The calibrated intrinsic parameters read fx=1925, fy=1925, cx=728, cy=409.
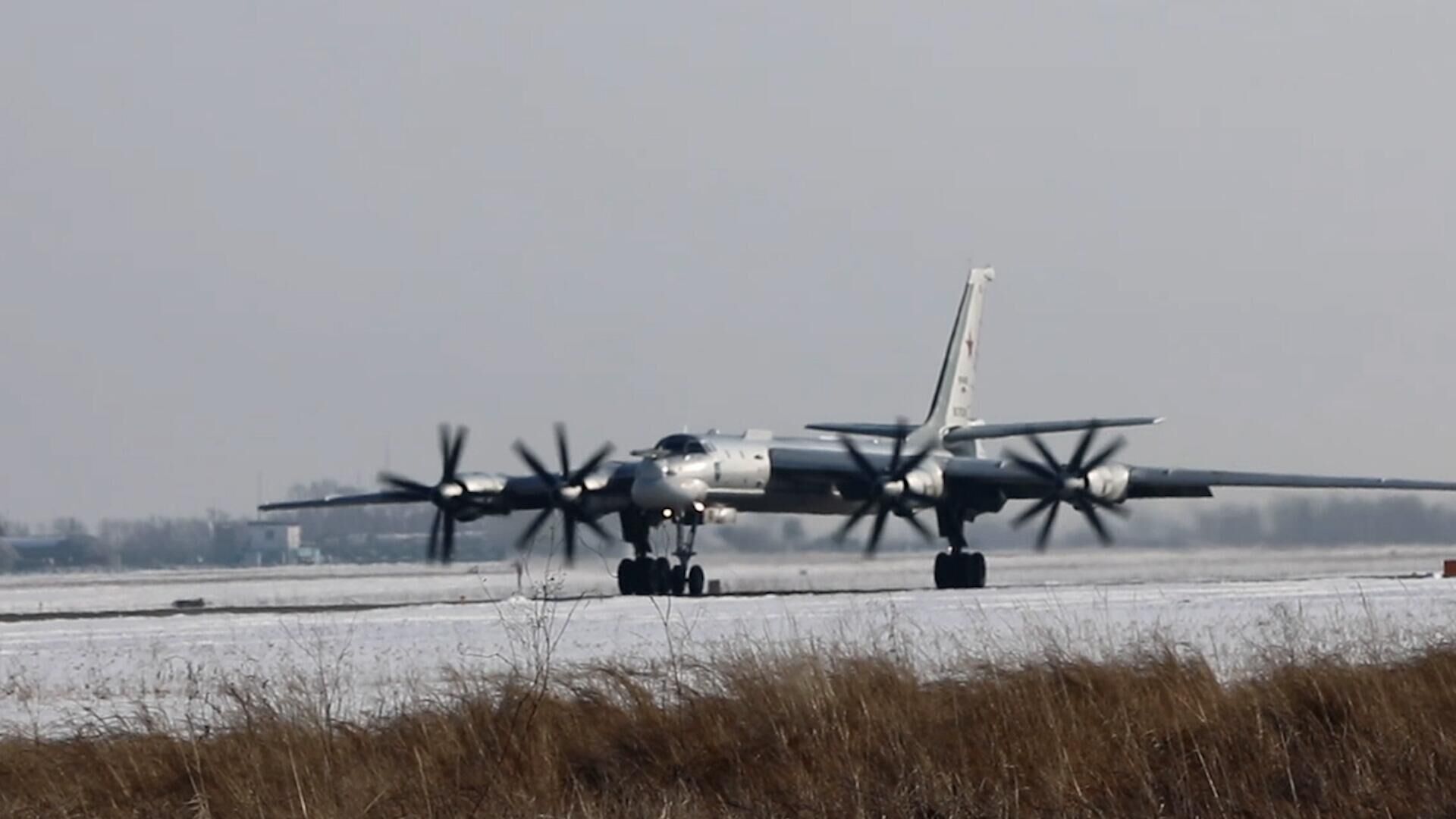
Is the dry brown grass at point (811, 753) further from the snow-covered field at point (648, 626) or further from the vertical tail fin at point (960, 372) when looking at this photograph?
the vertical tail fin at point (960, 372)

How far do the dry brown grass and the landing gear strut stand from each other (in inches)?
894

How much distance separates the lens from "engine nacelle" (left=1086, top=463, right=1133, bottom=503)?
106 ft

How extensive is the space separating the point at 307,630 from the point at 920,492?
45.9 feet

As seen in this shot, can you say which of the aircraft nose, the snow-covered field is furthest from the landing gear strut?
the aircraft nose

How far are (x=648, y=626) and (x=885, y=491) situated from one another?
12.4 m

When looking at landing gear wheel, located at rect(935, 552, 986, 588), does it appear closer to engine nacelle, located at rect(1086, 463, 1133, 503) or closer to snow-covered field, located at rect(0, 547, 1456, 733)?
snow-covered field, located at rect(0, 547, 1456, 733)

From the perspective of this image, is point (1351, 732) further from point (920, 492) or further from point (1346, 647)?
point (920, 492)

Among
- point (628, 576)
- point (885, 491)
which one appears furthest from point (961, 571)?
point (628, 576)

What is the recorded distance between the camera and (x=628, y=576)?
31.0 meters

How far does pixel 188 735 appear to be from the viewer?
32.0 feet

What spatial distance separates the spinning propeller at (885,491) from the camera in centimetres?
3177

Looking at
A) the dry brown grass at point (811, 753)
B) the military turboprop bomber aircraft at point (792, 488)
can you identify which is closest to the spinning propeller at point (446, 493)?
the military turboprop bomber aircraft at point (792, 488)

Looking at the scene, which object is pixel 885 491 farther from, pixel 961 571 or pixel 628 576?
pixel 628 576

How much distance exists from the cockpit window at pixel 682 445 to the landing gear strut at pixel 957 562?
5276 mm
